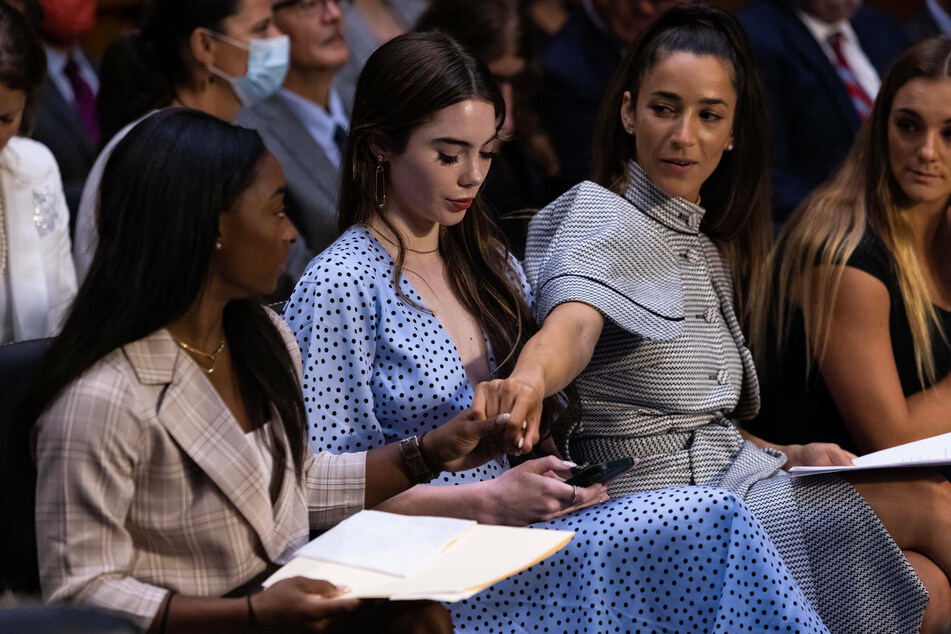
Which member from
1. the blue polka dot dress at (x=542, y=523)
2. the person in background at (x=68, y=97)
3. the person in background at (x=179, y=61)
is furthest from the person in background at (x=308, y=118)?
the blue polka dot dress at (x=542, y=523)

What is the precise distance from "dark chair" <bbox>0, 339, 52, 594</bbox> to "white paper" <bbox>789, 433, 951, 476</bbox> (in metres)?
1.20

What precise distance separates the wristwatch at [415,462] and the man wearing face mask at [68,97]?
155cm

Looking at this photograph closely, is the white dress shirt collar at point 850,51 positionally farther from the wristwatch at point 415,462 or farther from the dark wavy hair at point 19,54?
the wristwatch at point 415,462

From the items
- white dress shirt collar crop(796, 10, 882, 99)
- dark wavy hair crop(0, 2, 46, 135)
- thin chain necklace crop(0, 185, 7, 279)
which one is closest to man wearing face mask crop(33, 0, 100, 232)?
thin chain necklace crop(0, 185, 7, 279)

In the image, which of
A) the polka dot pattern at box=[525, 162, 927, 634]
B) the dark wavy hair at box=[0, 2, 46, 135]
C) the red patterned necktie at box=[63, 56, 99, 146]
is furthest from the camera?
the red patterned necktie at box=[63, 56, 99, 146]

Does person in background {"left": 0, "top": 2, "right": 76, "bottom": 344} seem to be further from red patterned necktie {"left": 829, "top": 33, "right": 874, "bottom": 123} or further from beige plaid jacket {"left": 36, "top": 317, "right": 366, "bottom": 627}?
red patterned necktie {"left": 829, "top": 33, "right": 874, "bottom": 123}

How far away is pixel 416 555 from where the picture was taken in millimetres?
1371

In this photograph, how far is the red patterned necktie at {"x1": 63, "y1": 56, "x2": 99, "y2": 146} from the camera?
4.26 m

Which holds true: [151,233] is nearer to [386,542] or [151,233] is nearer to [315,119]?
[386,542]

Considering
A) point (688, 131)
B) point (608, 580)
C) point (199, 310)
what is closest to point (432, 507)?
point (608, 580)

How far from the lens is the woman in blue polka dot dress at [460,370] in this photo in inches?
65.3

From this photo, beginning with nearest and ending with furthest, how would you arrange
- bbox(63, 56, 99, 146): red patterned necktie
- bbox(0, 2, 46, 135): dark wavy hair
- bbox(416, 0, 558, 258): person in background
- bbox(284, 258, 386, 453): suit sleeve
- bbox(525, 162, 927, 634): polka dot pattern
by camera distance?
bbox(284, 258, 386, 453): suit sleeve, bbox(525, 162, 927, 634): polka dot pattern, bbox(0, 2, 46, 135): dark wavy hair, bbox(416, 0, 558, 258): person in background, bbox(63, 56, 99, 146): red patterned necktie

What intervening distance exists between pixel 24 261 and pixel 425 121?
113 cm

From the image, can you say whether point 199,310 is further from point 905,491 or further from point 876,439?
point 876,439
